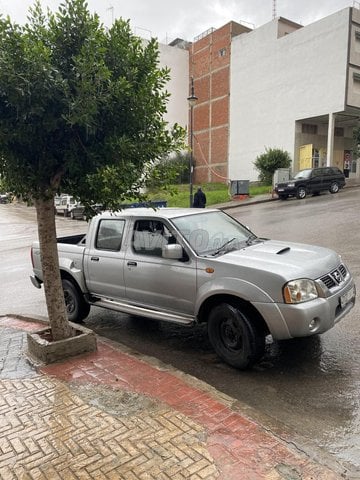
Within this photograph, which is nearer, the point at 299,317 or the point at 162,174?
the point at 299,317

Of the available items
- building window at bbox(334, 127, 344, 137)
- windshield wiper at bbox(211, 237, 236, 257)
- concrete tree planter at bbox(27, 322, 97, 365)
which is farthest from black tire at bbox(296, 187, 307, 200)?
concrete tree planter at bbox(27, 322, 97, 365)

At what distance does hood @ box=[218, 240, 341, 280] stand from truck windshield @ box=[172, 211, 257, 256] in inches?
9.7

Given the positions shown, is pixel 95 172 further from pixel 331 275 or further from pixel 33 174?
pixel 331 275

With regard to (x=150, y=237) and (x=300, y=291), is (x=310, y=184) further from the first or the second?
(x=300, y=291)

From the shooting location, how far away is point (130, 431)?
3.19 meters

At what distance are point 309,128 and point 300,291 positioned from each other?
31.6 metres

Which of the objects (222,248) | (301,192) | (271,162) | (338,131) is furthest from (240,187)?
(222,248)

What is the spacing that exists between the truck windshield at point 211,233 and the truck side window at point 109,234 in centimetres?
95

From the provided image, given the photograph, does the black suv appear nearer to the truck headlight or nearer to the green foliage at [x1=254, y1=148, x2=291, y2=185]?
the green foliage at [x1=254, y1=148, x2=291, y2=185]

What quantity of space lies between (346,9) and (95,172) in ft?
96.9

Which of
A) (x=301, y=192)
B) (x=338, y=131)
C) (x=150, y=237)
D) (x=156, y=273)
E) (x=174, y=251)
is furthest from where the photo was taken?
(x=338, y=131)

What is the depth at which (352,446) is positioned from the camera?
125 inches

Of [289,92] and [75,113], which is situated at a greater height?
[289,92]

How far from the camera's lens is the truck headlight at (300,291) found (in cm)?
407
